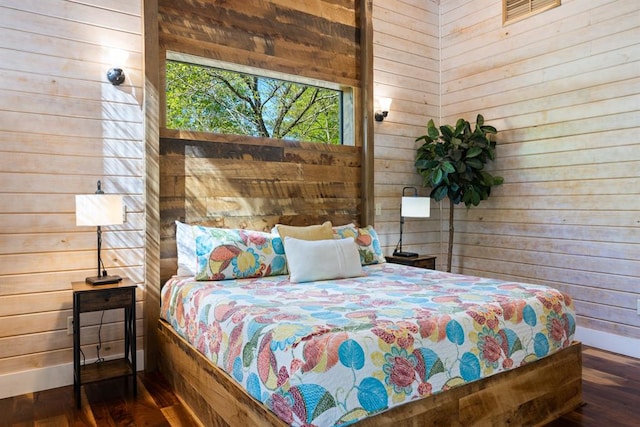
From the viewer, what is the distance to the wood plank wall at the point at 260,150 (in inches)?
133

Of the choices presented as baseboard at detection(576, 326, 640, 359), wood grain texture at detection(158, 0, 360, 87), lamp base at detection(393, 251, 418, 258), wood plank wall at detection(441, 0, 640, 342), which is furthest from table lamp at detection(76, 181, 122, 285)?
baseboard at detection(576, 326, 640, 359)

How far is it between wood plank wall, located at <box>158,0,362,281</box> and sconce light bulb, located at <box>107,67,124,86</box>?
337 millimetres

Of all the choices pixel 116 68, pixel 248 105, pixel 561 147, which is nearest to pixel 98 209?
pixel 116 68

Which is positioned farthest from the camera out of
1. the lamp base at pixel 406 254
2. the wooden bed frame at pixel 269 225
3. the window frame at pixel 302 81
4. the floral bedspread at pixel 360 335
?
the lamp base at pixel 406 254

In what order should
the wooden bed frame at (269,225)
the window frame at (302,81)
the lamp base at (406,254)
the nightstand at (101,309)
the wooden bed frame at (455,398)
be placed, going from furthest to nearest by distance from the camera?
the lamp base at (406,254)
the window frame at (302,81)
the nightstand at (101,309)
the wooden bed frame at (269,225)
the wooden bed frame at (455,398)

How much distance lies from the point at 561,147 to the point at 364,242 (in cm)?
195

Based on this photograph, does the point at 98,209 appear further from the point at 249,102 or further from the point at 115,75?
the point at 249,102

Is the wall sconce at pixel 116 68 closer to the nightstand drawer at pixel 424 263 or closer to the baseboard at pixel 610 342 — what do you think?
the nightstand drawer at pixel 424 263

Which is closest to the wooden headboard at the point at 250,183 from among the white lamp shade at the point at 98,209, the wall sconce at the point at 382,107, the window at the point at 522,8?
the wall sconce at the point at 382,107

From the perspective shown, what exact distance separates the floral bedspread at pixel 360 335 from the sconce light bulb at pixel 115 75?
5.04ft

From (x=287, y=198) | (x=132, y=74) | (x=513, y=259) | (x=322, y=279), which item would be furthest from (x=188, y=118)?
(x=513, y=259)

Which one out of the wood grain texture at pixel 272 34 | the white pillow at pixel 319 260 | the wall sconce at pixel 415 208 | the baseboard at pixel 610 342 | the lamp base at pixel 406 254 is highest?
the wood grain texture at pixel 272 34

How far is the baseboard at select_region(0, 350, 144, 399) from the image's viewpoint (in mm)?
2766

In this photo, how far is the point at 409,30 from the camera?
4746mm
